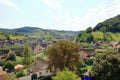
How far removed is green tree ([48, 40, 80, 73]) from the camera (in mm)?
45719

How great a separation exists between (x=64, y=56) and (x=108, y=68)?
9.34 m

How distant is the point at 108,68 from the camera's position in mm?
39281

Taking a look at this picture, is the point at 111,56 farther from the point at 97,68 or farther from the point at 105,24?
the point at 105,24

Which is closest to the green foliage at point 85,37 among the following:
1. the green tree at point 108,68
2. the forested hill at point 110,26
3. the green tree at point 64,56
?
the forested hill at point 110,26

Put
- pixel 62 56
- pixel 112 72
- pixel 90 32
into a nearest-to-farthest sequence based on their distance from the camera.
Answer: pixel 112 72 → pixel 62 56 → pixel 90 32

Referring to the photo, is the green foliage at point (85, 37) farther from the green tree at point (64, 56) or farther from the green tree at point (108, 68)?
the green tree at point (108, 68)

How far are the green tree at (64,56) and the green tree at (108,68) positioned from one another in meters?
5.47

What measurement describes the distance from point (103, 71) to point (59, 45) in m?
10.0

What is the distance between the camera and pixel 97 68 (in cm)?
4038

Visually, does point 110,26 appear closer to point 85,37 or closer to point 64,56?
point 85,37

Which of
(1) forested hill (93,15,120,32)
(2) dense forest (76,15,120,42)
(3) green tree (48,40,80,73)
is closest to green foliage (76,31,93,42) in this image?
(2) dense forest (76,15,120,42)

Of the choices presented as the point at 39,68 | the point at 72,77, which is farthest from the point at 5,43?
the point at 72,77

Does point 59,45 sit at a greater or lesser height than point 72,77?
greater

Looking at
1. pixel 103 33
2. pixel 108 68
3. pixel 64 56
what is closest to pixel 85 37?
pixel 103 33
